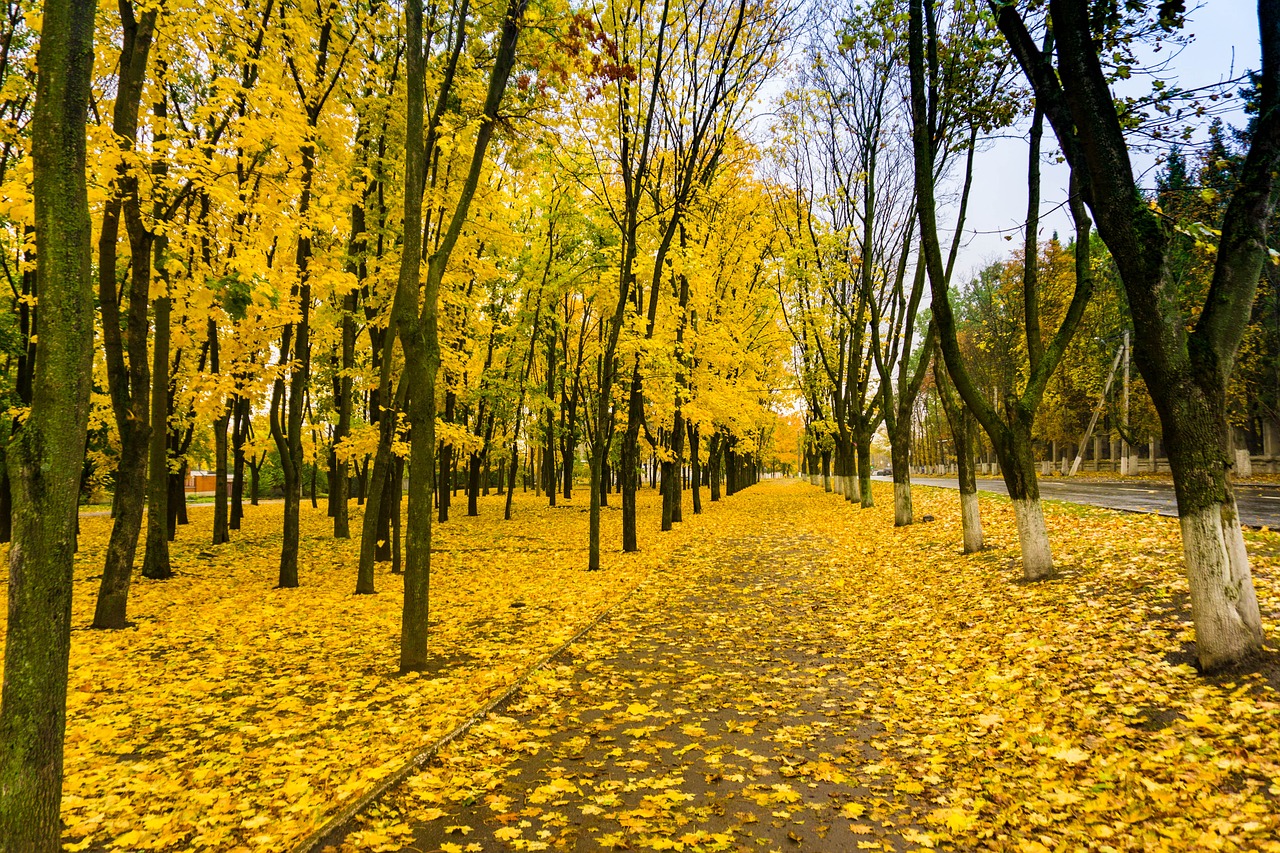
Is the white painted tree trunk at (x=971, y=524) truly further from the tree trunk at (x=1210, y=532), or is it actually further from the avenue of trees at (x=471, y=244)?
the tree trunk at (x=1210, y=532)

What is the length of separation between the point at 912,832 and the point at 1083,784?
3.87 ft

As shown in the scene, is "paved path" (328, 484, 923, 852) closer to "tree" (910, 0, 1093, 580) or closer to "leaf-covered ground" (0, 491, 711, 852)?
"leaf-covered ground" (0, 491, 711, 852)

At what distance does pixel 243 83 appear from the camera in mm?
10508

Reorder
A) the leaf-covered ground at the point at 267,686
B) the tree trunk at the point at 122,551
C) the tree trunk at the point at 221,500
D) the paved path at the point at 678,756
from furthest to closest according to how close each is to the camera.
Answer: the tree trunk at the point at 221,500
the tree trunk at the point at 122,551
the leaf-covered ground at the point at 267,686
the paved path at the point at 678,756

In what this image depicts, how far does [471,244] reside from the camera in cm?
1313

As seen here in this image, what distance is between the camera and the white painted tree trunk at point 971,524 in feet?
35.7

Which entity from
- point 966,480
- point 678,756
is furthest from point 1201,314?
point 966,480

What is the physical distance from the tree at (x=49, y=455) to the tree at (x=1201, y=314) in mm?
7026

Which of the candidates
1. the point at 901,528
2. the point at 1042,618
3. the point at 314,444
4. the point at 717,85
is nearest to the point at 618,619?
the point at 1042,618

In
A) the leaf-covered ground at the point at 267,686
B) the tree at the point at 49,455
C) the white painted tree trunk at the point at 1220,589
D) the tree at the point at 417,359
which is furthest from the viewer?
the tree at the point at 417,359

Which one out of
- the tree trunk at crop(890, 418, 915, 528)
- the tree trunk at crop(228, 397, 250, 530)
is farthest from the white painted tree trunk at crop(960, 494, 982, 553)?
the tree trunk at crop(228, 397, 250, 530)

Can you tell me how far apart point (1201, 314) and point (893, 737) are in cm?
409

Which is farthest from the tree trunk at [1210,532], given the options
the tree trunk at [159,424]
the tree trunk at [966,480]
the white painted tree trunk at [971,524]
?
the tree trunk at [159,424]

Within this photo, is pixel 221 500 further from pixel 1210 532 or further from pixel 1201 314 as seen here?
pixel 1201 314
